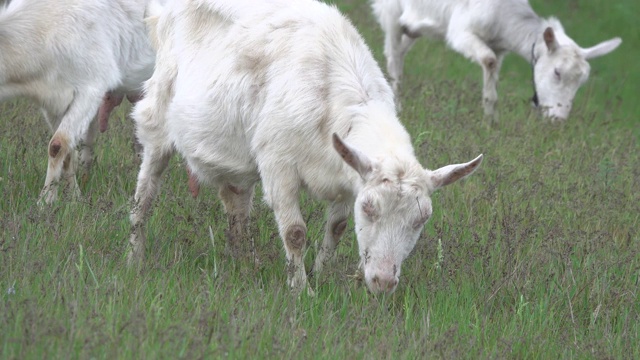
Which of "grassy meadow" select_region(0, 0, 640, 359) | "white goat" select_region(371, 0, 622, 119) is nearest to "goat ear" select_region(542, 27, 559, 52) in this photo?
"white goat" select_region(371, 0, 622, 119)

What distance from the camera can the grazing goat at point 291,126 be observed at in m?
5.05

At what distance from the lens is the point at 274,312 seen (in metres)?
5.02

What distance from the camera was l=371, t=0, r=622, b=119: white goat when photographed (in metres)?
11.2

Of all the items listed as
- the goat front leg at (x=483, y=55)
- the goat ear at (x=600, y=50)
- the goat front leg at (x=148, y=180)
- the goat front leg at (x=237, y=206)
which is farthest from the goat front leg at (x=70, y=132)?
the goat ear at (x=600, y=50)

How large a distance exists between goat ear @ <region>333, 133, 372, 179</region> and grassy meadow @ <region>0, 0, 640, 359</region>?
61 centimetres

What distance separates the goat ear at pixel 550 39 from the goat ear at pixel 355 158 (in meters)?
6.44

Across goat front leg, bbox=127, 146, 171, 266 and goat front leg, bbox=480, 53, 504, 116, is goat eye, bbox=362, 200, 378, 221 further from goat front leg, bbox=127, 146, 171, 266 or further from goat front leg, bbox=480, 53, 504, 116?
goat front leg, bbox=480, 53, 504, 116

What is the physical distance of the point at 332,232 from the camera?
19.6ft

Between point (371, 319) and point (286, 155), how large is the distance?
97 cm

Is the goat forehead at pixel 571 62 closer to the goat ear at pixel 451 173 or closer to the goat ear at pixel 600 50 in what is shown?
the goat ear at pixel 600 50

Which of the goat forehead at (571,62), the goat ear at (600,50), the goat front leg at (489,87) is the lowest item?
the goat front leg at (489,87)

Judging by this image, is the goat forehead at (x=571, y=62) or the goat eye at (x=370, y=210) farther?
the goat forehead at (x=571, y=62)

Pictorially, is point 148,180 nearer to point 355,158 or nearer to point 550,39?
point 355,158

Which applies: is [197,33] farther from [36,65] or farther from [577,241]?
[577,241]
